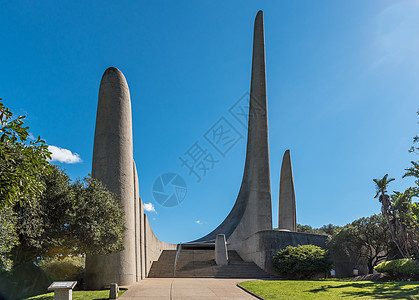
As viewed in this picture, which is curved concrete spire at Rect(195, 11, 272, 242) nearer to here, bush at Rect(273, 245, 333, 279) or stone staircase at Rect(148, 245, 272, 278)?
stone staircase at Rect(148, 245, 272, 278)

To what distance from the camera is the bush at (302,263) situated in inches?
742

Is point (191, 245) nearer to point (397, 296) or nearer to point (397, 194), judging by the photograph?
point (397, 194)

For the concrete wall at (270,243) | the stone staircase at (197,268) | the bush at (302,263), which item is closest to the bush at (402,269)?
the bush at (302,263)

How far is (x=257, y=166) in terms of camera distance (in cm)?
3200

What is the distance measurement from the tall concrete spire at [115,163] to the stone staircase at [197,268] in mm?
6033

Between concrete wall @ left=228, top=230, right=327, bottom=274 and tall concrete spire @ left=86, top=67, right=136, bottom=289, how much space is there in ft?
30.6

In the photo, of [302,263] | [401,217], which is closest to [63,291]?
[302,263]

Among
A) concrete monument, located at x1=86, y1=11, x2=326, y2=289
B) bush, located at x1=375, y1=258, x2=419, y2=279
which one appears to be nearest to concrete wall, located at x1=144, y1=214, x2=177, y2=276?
concrete monument, located at x1=86, y1=11, x2=326, y2=289

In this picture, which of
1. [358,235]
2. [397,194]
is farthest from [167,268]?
[397,194]

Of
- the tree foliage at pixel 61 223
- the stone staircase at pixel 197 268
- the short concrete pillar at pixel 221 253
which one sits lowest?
the stone staircase at pixel 197 268

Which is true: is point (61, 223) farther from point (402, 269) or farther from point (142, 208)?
point (402, 269)

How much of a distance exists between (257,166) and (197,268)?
42.2 ft

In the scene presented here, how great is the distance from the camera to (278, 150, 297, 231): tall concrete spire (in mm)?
35281

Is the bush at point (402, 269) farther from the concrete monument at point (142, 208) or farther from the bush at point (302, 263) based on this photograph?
the concrete monument at point (142, 208)
